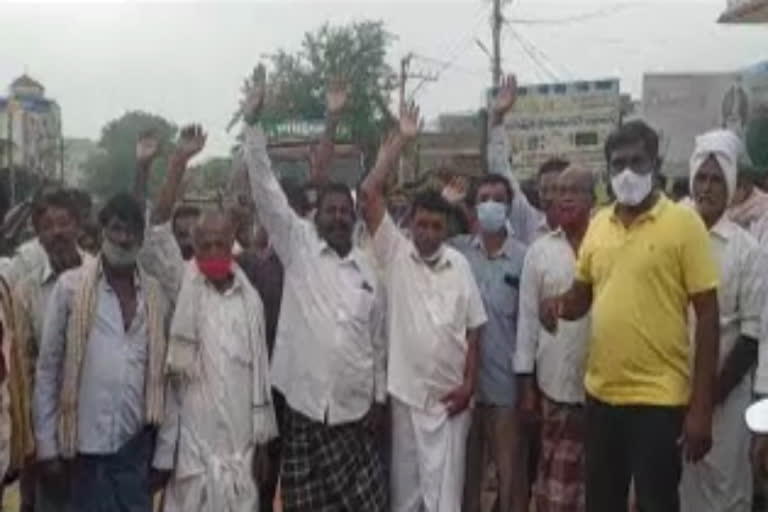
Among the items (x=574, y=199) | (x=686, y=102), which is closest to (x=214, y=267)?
(x=574, y=199)

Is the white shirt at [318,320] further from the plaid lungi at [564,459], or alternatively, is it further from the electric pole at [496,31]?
the electric pole at [496,31]

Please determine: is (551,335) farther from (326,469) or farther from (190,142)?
(190,142)

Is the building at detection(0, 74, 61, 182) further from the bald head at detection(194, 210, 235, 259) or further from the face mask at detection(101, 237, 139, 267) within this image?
the face mask at detection(101, 237, 139, 267)

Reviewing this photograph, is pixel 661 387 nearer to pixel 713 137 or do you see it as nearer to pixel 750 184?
pixel 713 137

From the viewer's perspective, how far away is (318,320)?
6.48 meters

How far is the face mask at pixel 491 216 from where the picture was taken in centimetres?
723

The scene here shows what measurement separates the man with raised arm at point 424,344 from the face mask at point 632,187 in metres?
1.42

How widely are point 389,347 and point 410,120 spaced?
1146 millimetres

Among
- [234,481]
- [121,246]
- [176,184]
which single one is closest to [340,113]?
[176,184]

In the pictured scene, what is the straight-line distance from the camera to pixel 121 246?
5.98 meters

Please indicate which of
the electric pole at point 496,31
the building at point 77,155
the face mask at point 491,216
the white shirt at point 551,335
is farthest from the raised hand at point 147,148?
the building at point 77,155

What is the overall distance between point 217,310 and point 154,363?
0.42 m

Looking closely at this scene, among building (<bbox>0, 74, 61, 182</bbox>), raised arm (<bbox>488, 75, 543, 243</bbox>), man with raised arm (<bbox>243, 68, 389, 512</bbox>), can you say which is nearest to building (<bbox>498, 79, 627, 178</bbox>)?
raised arm (<bbox>488, 75, 543, 243</bbox>)

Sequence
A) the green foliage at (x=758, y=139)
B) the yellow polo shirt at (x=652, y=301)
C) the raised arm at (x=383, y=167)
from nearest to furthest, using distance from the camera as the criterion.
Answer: the yellow polo shirt at (x=652, y=301) → the raised arm at (x=383, y=167) → the green foliage at (x=758, y=139)
